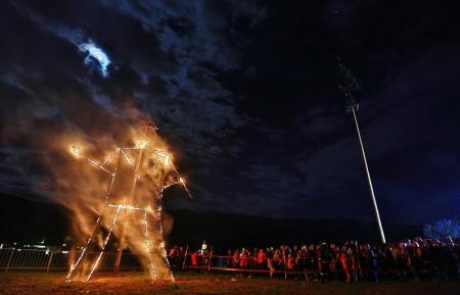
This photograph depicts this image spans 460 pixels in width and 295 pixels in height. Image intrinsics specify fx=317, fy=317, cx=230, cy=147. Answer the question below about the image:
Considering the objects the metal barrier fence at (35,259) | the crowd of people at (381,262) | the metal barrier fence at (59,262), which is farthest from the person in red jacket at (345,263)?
the metal barrier fence at (35,259)

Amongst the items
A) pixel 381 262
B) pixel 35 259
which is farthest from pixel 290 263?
pixel 35 259

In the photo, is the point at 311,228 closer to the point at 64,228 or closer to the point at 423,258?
the point at 64,228

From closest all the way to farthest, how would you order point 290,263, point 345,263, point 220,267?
point 345,263
point 290,263
point 220,267

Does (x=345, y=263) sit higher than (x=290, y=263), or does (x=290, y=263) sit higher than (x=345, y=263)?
(x=290, y=263)

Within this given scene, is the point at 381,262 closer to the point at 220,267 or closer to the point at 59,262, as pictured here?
the point at 220,267

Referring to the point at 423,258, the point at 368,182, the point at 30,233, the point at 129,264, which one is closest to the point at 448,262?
the point at 423,258

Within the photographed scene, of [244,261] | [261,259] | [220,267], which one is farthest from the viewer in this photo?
[220,267]

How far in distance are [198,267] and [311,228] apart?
374 ft

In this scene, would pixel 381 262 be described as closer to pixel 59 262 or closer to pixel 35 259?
pixel 59 262

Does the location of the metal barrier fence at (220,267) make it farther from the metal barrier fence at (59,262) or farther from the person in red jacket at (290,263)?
the person in red jacket at (290,263)

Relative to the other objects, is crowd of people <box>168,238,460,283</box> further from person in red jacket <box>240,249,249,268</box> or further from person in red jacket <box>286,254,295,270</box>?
person in red jacket <box>240,249,249,268</box>

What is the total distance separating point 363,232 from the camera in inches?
5266

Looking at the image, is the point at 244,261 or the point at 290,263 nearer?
the point at 290,263

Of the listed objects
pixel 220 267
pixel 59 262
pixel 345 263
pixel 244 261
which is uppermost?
pixel 244 261
